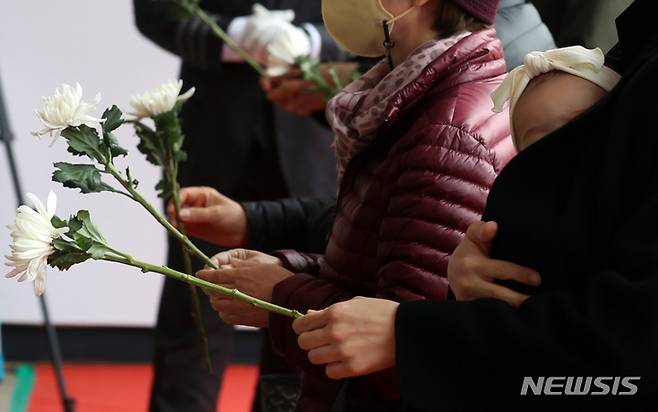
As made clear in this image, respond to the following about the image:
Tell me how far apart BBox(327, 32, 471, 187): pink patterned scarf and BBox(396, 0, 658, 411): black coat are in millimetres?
347

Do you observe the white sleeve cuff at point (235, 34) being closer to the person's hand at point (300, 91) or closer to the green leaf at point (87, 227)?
the person's hand at point (300, 91)

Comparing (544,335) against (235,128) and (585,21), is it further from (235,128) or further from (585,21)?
(235,128)

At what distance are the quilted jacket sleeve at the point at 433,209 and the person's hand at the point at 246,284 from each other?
231 mm

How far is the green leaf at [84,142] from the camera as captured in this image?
1.36 meters

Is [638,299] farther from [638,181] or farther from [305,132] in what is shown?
[305,132]

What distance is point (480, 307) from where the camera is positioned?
103cm

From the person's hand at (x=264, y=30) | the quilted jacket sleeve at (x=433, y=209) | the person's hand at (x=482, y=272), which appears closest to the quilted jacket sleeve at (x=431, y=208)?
the quilted jacket sleeve at (x=433, y=209)

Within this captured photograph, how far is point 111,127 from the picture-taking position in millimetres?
1399

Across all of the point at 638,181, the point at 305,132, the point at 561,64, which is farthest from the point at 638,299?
the point at 305,132

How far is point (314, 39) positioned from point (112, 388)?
1.68 metres

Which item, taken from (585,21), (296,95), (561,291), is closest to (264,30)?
(296,95)

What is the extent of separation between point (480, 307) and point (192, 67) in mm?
1935

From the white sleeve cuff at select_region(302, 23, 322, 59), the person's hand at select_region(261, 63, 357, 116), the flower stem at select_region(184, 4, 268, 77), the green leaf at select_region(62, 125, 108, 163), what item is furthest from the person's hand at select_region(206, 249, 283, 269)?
the white sleeve cuff at select_region(302, 23, 322, 59)

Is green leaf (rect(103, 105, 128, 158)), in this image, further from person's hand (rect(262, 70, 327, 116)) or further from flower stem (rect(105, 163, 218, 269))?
person's hand (rect(262, 70, 327, 116))
